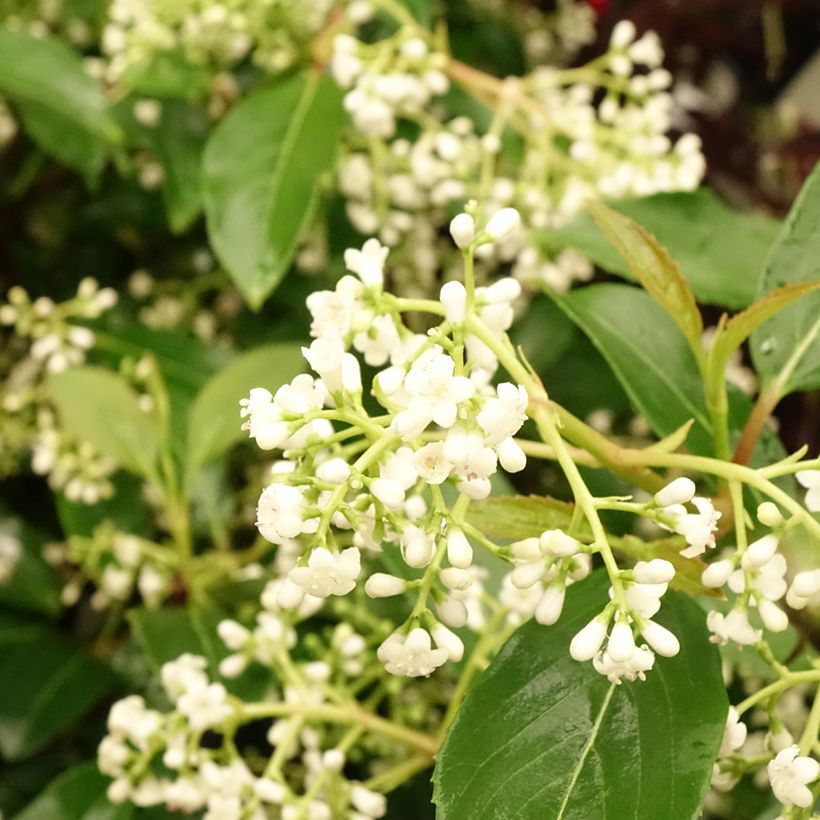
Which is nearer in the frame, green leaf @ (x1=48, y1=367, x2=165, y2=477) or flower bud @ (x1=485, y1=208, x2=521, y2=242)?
flower bud @ (x1=485, y1=208, x2=521, y2=242)

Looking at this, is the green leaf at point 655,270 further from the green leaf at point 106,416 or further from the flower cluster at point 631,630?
the green leaf at point 106,416

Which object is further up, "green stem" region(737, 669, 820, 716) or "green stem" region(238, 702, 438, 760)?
"green stem" region(737, 669, 820, 716)

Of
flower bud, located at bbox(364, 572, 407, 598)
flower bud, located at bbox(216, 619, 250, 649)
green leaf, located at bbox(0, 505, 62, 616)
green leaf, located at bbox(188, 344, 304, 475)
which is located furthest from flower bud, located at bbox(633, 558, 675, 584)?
green leaf, located at bbox(0, 505, 62, 616)

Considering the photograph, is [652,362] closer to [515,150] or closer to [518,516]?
[518,516]

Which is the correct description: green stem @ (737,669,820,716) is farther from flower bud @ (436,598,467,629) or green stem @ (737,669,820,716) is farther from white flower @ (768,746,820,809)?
flower bud @ (436,598,467,629)

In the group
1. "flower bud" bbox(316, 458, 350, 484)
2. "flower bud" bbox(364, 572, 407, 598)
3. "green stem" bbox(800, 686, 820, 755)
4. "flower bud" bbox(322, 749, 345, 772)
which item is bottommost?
"flower bud" bbox(322, 749, 345, 772)

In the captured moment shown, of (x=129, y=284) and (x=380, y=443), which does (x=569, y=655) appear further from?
(x=129, y=284)

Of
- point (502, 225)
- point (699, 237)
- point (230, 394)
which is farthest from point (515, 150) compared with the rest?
point (502, 225)
